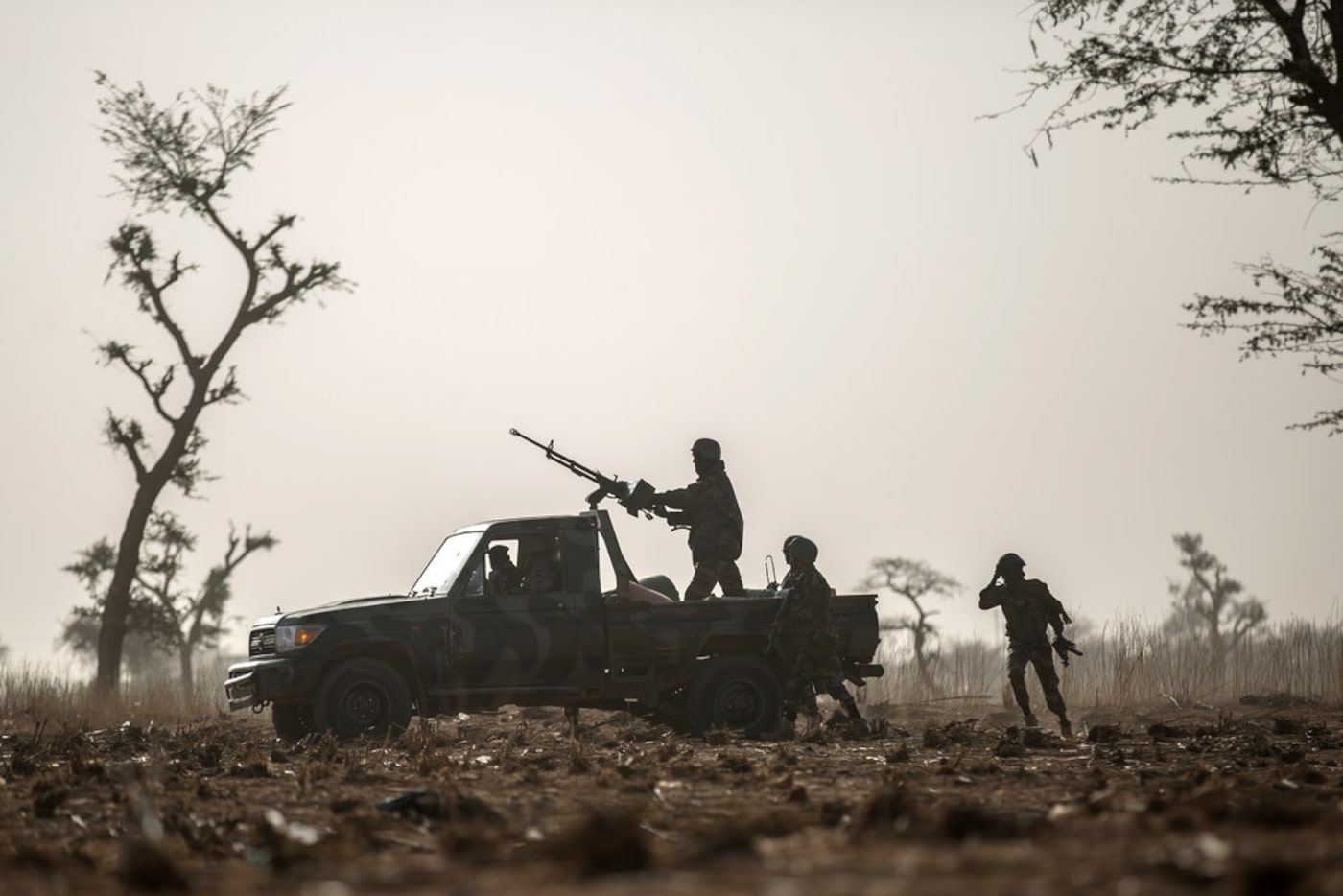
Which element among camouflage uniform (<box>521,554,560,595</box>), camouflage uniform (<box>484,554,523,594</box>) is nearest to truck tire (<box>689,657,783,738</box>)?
camouflage uniform (<box>521,554,560,595</box>)

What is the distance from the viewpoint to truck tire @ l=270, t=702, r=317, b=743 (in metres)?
14.0

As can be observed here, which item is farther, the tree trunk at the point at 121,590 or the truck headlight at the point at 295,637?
the tree trunk at the point at 121,590

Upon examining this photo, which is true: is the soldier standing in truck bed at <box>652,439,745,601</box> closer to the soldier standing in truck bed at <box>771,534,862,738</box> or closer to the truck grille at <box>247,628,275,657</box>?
the soldier standing in truck bed at <box>771,534,862,738</box>

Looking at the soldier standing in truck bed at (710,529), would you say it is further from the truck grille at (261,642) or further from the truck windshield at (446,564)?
the truck grille at (261,642)

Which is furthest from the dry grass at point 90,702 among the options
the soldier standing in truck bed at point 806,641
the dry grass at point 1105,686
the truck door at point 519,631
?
the soldier standing in truck bed at point 806,641

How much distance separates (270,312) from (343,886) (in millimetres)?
24170

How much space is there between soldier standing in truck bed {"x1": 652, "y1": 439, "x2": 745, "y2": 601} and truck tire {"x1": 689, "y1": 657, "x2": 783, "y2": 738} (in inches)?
42.0

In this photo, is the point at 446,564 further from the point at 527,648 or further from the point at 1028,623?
the point at 1028,623

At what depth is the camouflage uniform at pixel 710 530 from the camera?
15.0 meters

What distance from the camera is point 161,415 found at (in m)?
27.8

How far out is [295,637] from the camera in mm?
13305

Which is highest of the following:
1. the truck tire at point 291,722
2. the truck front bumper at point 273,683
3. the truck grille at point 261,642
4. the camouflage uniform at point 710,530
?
the camouflage uniform at point 710,530

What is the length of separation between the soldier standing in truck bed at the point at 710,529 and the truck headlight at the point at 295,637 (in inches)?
136

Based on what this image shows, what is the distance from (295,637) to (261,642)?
653 mm
